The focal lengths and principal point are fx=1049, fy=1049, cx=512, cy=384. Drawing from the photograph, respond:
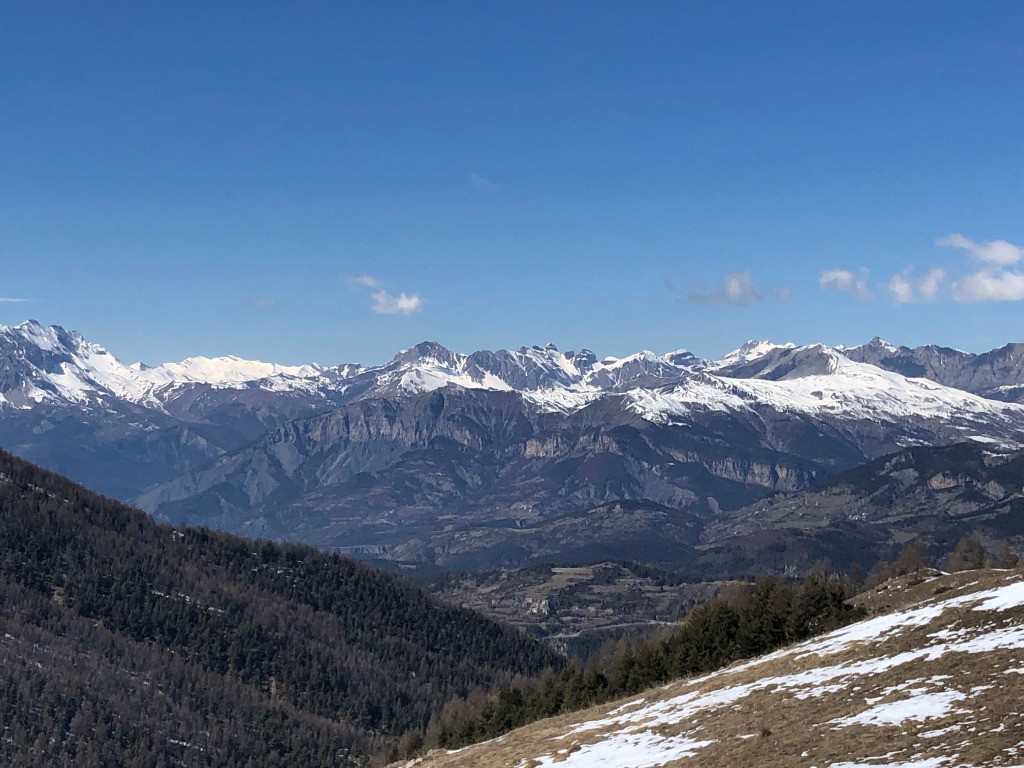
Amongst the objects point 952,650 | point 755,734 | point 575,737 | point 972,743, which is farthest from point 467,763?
point 972,743

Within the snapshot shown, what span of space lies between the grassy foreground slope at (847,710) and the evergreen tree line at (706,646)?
72.1ft

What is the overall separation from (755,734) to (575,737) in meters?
20.7

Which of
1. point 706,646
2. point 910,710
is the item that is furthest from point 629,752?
point 706,646

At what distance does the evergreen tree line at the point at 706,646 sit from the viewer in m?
112

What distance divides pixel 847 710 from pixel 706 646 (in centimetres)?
6647

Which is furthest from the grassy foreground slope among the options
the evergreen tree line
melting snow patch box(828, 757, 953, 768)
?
the evergreen tree line

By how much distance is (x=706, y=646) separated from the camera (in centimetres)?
11975

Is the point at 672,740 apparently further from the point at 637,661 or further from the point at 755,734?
the point at 637,661

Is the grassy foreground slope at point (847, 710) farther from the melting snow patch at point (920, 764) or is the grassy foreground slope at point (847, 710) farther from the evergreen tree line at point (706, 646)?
the evergreen tree line at point (706, 646)

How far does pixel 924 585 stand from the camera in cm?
12412

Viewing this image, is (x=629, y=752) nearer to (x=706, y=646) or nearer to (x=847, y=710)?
(x=847, y=710)

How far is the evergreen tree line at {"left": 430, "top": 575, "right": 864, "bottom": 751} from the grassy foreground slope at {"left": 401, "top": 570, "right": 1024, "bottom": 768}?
2196cm

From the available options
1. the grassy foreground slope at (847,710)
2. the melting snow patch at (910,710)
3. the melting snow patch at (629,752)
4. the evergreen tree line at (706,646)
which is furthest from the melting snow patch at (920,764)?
the evergreen tree line at (706,646)

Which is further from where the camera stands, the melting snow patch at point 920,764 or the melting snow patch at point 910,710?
the melting snow patch at point 910,710
